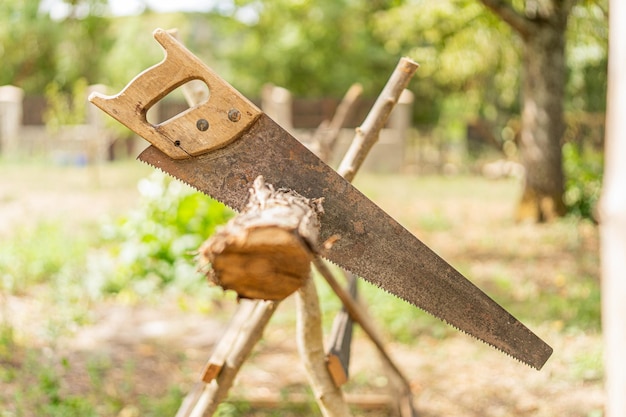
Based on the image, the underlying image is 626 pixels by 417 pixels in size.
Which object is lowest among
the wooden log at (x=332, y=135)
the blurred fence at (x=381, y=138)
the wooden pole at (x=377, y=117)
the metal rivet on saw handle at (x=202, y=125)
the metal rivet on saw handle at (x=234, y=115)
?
the blurred fence at (x=381, y=138)

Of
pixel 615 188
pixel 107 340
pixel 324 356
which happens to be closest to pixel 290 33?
pixel 107 340

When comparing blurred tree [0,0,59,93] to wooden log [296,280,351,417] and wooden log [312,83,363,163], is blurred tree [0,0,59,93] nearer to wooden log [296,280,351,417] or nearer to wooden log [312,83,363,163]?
wooden log [312,83,363,163]

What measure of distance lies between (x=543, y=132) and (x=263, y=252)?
848 cm

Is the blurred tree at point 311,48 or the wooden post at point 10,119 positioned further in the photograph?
the blurred tree at point 311,48

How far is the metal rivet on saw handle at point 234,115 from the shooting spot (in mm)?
2162

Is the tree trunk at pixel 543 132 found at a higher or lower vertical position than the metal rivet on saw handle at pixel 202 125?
lower

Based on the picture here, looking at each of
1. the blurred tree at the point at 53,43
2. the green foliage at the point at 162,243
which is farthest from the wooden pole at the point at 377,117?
the blurred tree at the point at 53,43

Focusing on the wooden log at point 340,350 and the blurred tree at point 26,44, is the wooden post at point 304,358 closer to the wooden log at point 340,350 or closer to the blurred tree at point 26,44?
the wooden log at point 340,350

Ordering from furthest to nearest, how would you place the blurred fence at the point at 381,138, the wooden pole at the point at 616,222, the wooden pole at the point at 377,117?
the blurred fence at the point at 381,138 → the wooden pole at the point at 377,117 → the wooden pole at the point at 616,222

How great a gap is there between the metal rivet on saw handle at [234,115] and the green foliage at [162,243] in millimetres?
4259

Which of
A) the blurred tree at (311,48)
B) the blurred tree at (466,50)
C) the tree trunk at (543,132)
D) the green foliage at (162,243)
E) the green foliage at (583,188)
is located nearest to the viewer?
the green foliage at (162,243)

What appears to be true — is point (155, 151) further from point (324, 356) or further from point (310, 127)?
point (310, 127)

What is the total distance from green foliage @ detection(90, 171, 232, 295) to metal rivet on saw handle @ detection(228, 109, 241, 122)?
4259 millimetres

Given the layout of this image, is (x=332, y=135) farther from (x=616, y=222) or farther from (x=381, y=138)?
(x=381, y=138)
